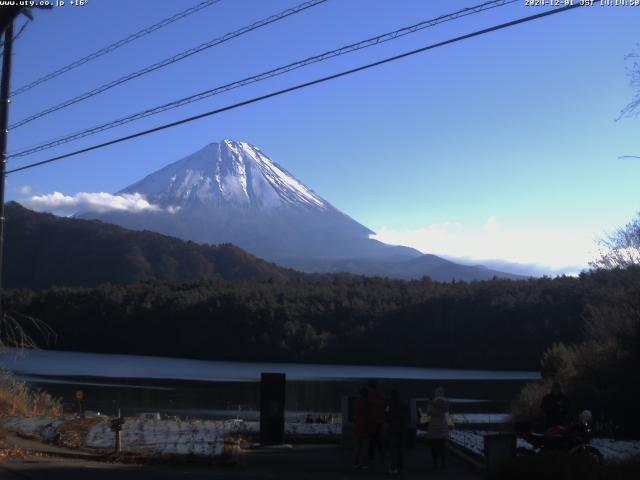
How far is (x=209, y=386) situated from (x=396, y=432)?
130ft

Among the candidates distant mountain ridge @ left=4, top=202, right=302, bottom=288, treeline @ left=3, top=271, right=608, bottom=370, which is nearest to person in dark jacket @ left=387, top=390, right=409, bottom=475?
treeline @ left=3, top=271, right=608, bottom=370

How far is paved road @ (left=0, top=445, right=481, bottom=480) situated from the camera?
12773 mm

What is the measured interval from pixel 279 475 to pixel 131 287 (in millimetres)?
87585

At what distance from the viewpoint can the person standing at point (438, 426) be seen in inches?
556

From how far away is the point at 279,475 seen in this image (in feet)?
43.9

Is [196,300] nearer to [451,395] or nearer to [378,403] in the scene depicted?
[451,395]

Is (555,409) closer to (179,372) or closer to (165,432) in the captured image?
(165,432)

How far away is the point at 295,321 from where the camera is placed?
90.9 meters

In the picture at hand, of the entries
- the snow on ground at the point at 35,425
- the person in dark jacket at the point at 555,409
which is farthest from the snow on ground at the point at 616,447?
the snow on ground at the point at 35,425

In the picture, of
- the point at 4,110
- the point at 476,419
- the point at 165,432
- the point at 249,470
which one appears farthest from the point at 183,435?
the point at 476,419

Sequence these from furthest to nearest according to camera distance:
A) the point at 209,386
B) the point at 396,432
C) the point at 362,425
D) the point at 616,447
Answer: the point at 209,386 → the point at 616,447 → the point at 362,425 → the point at 396,432

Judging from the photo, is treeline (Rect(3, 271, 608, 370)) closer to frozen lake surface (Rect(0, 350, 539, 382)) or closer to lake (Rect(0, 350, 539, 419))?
frozen lake surface (Rect(0, 350, 539, 382))

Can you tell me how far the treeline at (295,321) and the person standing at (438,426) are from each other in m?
66.4

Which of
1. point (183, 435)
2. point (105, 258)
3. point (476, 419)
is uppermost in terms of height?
point (105, 258)
